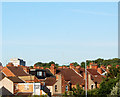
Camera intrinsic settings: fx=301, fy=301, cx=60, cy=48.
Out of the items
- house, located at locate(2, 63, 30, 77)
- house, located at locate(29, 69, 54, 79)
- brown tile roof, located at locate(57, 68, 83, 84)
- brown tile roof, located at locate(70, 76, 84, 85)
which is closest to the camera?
house, located at locate(2, 63, 30, 77)

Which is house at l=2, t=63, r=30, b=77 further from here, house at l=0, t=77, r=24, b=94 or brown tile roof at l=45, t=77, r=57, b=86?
house at l=0, t=77, r=24, b=94

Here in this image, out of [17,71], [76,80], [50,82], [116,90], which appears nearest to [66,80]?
[76,80]

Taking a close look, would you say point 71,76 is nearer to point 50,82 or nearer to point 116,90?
point 50,82

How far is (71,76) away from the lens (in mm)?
52125

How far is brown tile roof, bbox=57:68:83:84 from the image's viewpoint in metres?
49.5

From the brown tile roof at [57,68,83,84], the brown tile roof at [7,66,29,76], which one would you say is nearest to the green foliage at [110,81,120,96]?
the brown tile roof at [57,68,83,84]

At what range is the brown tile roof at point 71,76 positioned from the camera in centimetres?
4955

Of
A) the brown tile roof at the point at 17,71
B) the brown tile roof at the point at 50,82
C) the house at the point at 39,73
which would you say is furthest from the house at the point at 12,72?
the brown tile roof at the point at 50,82

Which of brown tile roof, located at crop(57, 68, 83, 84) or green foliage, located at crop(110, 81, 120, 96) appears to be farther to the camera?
brown tile roof, located at crop(57, 68, 83, 84)

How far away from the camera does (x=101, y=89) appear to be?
30.6 metres

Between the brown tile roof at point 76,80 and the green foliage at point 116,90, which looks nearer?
the green foliage at point 116,90

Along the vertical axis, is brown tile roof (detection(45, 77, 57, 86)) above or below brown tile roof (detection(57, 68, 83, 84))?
below

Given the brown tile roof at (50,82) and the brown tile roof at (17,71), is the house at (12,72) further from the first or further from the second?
the brown tile roof at (50,82)

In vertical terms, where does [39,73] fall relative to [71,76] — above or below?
above
